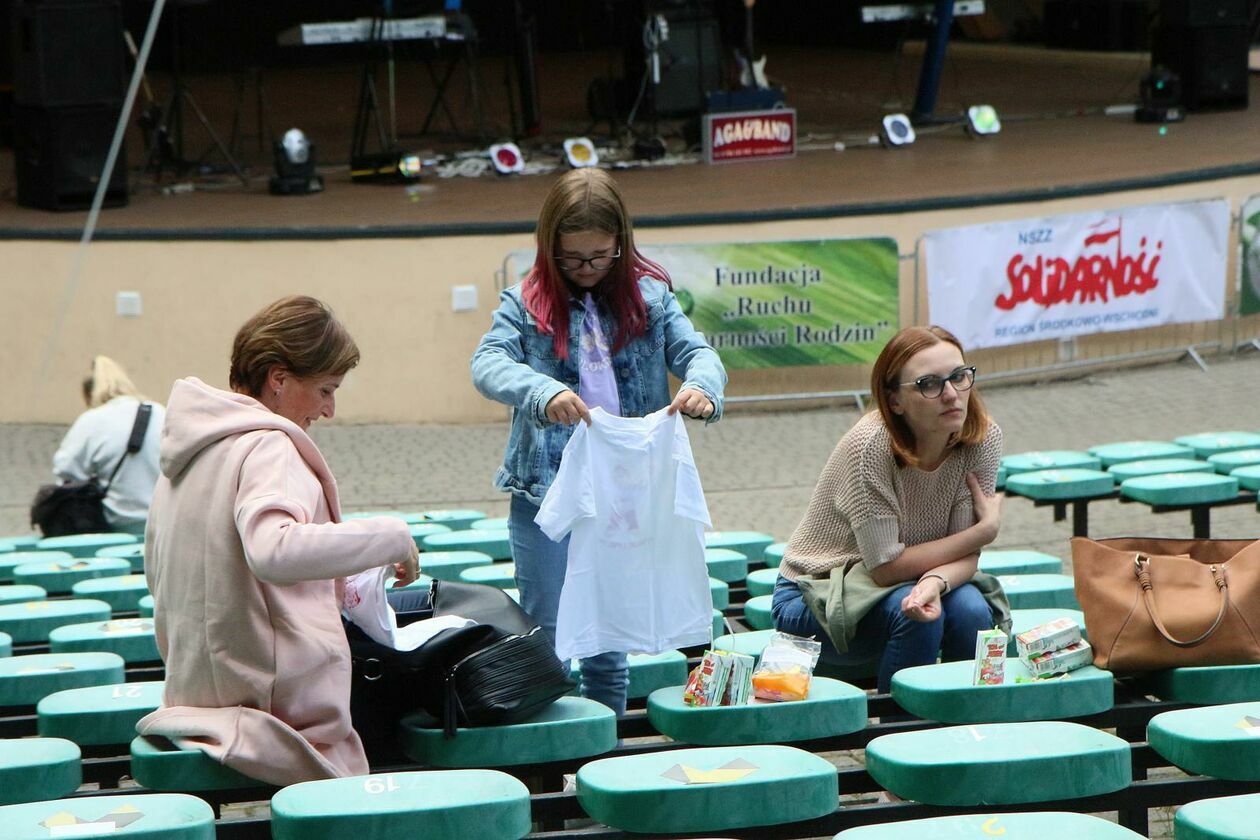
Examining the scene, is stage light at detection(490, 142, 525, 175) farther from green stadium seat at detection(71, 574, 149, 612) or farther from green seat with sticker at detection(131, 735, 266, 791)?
green seat with sticker at detection(131, 735, 266, 791)

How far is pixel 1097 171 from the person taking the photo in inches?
503

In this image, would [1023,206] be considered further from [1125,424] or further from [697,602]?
[697,602]

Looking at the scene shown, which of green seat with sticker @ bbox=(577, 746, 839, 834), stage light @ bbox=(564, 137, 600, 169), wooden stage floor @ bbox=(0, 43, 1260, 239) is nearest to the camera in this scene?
green seat with sticker @ bbox=(577, 746, 839, 834)

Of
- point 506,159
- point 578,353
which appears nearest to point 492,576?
point 578,353

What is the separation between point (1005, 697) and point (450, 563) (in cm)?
246

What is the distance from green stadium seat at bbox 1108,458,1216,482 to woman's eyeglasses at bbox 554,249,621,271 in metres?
3.23

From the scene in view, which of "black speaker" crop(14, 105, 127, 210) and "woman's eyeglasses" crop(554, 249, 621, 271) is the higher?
"black speaker" crop(14, 105, 127, 210)

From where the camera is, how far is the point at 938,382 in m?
4.01

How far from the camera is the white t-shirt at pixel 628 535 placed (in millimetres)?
3773

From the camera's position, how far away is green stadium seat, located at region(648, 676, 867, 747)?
3.29 metres

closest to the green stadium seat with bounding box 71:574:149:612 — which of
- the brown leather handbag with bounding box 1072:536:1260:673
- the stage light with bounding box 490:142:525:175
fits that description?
the brown leather handbag with bounding box 1072:536:1260:673

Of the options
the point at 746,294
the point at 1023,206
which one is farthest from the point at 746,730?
the point at 1023,206

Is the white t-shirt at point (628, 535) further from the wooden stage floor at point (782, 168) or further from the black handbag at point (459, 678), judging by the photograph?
the wooden stage floor at point (782, 168)

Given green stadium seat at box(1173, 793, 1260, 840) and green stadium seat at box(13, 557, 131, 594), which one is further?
green stadium seat at box(13, 557, 131, 594)
